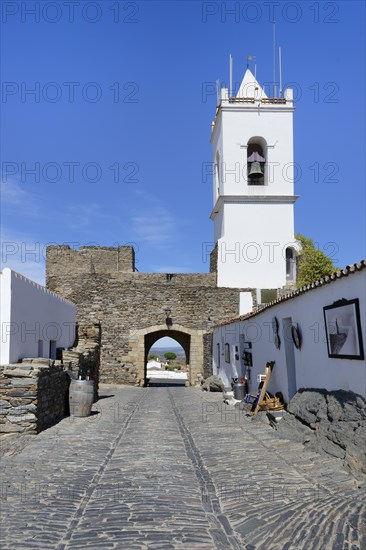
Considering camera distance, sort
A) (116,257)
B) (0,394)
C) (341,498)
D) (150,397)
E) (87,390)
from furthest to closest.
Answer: (116,257), (150,397), (87,390), (0,394), (341,498)

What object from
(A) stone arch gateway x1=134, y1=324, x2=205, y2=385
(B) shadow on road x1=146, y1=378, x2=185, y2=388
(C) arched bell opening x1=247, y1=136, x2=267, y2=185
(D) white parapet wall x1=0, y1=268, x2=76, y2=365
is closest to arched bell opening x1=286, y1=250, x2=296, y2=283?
(C) arched bell opening x1=247, y1=136, x2=267, y2=185

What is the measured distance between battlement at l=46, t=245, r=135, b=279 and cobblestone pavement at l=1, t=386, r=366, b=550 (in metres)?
19.0

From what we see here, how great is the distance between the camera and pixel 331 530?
185 inches

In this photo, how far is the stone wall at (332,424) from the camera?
6707 mm

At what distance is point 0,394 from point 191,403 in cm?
771

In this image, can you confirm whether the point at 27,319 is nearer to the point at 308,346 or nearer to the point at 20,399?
the point at 20,399

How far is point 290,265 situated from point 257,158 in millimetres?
5675

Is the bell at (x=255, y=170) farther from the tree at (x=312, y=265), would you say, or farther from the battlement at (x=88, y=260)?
the battlement at (x=88, y=260)

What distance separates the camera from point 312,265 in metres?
25.6

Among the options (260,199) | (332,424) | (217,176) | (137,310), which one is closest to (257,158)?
(260,199)

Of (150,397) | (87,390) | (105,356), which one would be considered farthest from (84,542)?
(105,356)

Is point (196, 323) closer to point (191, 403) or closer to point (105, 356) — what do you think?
point (105, 356)

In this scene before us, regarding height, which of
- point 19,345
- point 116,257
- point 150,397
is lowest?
point 150,397

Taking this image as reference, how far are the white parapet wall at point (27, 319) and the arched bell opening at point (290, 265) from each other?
14384mm
